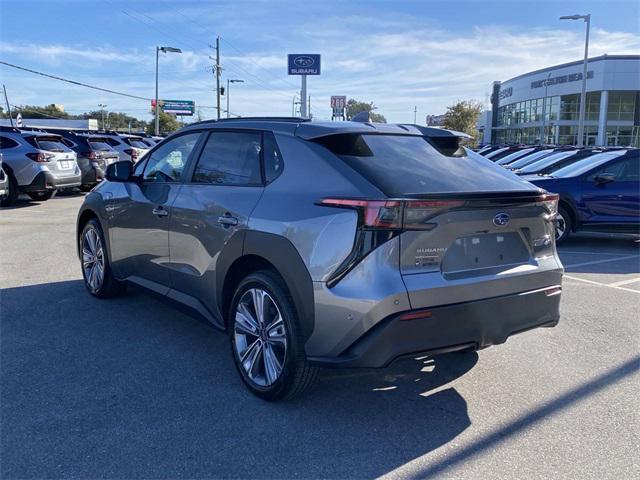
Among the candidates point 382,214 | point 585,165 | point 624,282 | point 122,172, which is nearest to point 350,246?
point 382,214

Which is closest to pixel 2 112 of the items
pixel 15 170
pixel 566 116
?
pixel 566 116

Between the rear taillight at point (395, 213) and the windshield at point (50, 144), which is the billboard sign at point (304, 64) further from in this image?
the rear taillight at point (395, 213)

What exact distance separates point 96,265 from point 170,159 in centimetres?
→ 174

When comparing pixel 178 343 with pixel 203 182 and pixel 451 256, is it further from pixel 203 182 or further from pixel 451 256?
pixel 451 256

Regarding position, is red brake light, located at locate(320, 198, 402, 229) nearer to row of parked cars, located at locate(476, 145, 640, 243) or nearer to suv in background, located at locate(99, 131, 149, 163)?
row of parked cars, located at locate(476, 145, 640, 243)

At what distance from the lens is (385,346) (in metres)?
3.04

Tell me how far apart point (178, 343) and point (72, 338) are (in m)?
0.89

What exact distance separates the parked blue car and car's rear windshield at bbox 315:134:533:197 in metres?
6.47

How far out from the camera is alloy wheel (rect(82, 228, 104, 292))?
228 inches

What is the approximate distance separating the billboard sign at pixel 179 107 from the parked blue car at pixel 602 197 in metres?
78.0

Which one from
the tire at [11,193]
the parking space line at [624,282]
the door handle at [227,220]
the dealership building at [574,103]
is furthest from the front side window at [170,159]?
the dealership building at [574,103]

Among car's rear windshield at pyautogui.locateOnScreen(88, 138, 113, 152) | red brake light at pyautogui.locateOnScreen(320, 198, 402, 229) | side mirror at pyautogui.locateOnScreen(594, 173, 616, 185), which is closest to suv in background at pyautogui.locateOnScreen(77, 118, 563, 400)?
red brake light at pyautogui.locateOnScreen(320, 198, 402, 229)

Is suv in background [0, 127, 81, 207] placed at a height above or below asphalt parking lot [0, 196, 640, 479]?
above

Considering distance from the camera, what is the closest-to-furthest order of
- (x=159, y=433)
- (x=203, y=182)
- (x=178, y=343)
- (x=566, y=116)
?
(x=159, y=433), (x=203, y=182), (x=178, y=343), (x=566, y=116)
